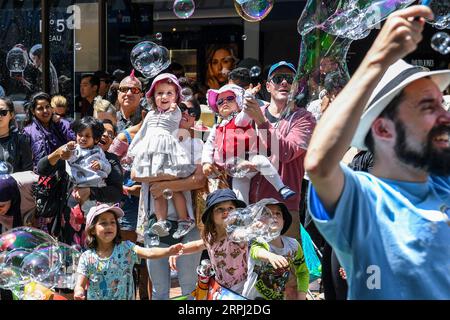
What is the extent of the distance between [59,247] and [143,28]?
19.3 ft

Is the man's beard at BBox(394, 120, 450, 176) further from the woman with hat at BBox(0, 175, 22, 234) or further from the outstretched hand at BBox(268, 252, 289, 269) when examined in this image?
the woman with hat at BBox(0, 175, 22, 234)

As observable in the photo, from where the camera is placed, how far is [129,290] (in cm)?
466

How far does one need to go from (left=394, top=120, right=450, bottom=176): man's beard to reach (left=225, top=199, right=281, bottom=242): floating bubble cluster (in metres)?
2.15

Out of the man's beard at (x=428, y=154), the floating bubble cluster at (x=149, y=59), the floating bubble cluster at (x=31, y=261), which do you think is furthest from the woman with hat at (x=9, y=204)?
the man's beard at (x=428, y=154)

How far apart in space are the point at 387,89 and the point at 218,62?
7.77 meters

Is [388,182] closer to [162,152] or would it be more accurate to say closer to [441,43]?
[162,152]

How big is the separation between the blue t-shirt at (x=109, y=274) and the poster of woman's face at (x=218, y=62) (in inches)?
203

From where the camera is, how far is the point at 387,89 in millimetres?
2244

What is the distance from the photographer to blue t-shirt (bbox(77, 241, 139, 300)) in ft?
15.0

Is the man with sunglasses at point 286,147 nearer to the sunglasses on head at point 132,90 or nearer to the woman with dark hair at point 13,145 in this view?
the sunglasses on head at point 132,90

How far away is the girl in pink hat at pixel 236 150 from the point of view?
4855mm

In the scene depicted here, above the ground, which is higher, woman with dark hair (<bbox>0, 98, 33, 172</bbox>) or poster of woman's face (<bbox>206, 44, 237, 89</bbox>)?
poster of woman's face (<bbox>206, 44, 237, 89</bbox>)

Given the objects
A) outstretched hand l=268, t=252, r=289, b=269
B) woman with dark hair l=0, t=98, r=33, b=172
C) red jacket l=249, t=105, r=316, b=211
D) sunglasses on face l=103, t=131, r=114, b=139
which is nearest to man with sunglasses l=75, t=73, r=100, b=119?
woman with dark hair l=0, t=98, r=33, b=172

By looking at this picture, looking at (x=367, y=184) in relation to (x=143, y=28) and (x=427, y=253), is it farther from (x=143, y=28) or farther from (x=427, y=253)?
(x=143, y=28)
